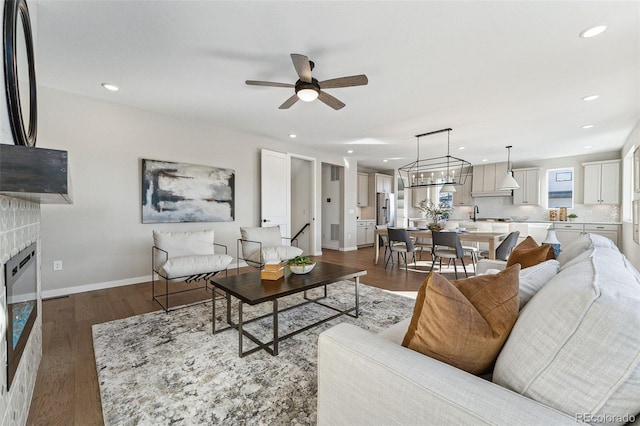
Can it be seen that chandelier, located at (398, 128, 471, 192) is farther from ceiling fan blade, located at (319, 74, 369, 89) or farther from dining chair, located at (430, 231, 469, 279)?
ceiling fan blade, located at (319, 74, 369, 89)

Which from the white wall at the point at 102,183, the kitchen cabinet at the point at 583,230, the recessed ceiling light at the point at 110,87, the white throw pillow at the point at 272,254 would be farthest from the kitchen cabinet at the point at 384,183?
the recessed ceiling light at the point at 110,87

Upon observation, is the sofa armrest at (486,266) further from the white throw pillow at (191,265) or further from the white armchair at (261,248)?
the white throw pillow at (191,265)

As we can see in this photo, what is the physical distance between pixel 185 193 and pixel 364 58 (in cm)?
325

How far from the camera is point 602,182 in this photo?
6.07 metres

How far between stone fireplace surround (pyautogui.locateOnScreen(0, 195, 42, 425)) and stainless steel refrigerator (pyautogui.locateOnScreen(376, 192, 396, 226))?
293 inches

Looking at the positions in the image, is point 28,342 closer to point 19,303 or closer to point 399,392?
point 19,303

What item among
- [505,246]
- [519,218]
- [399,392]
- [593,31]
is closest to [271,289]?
[399,392]

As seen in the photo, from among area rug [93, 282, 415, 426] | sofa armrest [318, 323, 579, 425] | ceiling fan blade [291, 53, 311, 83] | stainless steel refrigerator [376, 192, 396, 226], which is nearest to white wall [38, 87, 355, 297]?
area rug [93, 282, 415, 426]

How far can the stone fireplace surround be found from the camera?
997 mm

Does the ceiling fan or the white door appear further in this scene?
the white door

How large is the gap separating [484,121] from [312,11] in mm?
3460

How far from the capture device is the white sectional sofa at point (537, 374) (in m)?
0.60

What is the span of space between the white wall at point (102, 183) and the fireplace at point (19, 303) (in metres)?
2.08

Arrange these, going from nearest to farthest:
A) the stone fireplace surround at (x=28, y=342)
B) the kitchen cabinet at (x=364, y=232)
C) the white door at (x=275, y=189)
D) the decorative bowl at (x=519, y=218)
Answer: the stone fireplace surround at (x=28, y=342) < the white door at (x=275, y=189) < the decorative bowl at (x=519, y=218) < the kitchen cabinet at (x=364, y=232)
